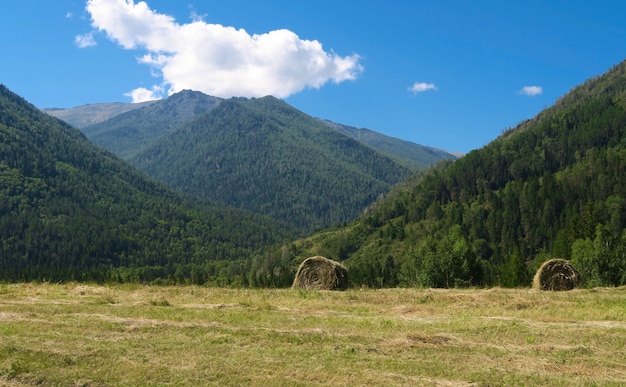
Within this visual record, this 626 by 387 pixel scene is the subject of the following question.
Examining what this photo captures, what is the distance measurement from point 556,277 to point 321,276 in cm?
1873

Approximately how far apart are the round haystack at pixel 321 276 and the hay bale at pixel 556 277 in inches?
607

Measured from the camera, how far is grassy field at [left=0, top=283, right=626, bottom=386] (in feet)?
36.9

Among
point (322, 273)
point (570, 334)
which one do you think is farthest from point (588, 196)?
point (570, 334)

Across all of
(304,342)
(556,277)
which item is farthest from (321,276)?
(304,342)

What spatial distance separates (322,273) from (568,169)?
184653mm

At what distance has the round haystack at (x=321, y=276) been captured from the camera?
35.9 meters

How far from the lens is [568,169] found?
189125mm

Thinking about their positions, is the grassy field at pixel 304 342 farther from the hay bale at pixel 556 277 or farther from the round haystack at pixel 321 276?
the hay bale at pixel 556 277

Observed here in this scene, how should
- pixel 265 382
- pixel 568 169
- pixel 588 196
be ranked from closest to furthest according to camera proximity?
pixel 265 382, pixel 588 196, pixel 568 169

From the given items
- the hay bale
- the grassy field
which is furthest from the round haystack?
the hay bale

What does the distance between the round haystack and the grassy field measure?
39.9ft

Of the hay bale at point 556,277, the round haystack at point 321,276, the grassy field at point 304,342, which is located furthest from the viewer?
the hay bale at point 556,277

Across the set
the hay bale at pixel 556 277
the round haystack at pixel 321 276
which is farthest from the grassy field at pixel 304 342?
the hay bale at pixel 556 277

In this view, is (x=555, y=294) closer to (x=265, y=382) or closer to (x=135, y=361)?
(x=265, y=382)
